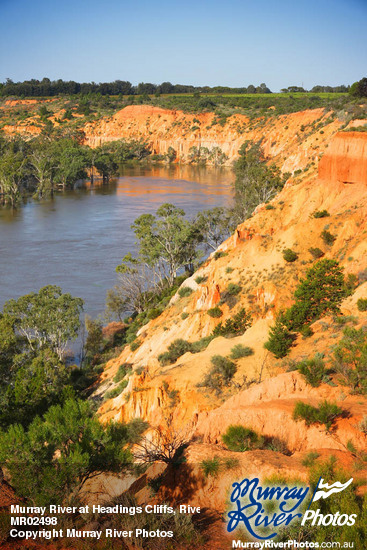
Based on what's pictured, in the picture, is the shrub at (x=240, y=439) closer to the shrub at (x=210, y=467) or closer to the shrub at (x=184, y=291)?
the shrub at (x=210, y=467)

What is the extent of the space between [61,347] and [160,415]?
15.0m

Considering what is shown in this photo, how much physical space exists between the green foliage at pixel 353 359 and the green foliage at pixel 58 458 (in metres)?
6.79

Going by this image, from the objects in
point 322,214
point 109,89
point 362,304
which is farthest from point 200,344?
point 109,89

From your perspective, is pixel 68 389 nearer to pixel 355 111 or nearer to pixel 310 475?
pixel 310 475

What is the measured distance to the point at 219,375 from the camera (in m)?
17.6

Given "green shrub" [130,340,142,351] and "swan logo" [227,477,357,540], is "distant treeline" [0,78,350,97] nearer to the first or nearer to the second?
"green shrub" [130,340,142,351]

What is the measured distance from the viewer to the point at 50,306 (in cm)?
2891

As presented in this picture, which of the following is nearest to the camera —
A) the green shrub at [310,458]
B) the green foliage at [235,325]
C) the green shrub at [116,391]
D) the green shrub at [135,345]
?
the green shrub at [310,458]

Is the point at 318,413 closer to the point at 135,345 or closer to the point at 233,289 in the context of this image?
the point at 233,289

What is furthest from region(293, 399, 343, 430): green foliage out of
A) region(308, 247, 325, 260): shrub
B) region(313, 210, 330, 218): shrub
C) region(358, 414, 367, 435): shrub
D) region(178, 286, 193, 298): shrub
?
region(313, 210, 330, 218): shrub

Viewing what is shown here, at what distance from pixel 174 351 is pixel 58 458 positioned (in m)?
14.7

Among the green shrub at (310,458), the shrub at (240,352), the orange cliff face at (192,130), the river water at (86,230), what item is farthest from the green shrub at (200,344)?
the orange cliff face at (192,130)

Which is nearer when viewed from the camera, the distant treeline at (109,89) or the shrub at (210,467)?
the shrub at (210,467)

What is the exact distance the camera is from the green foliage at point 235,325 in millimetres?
25322
